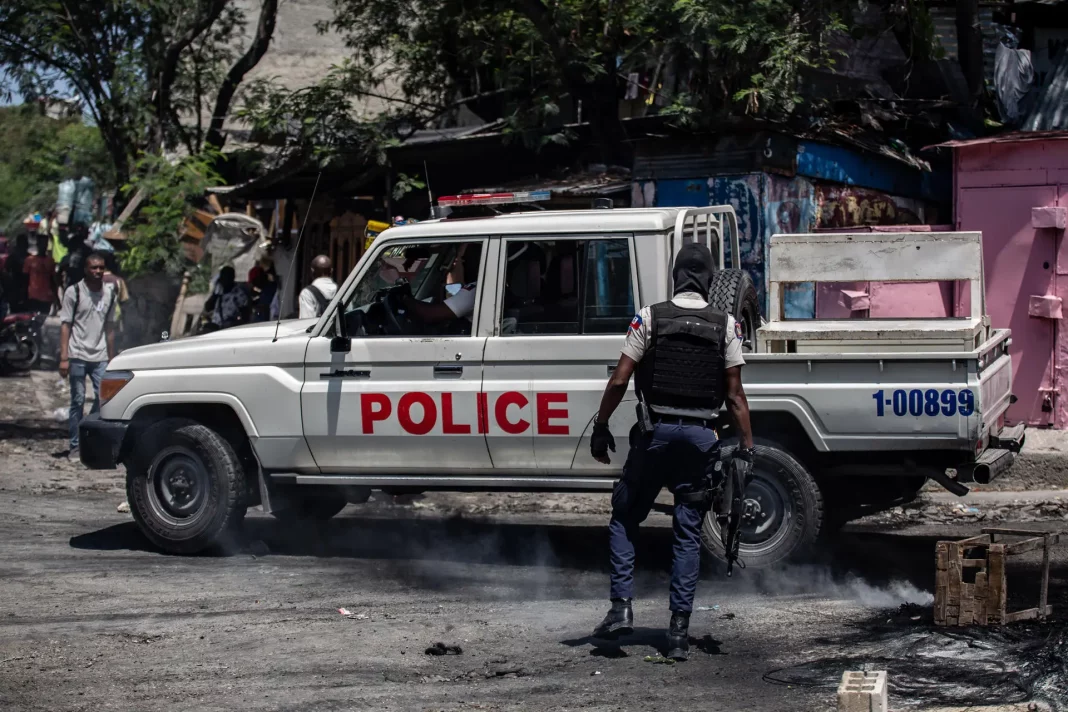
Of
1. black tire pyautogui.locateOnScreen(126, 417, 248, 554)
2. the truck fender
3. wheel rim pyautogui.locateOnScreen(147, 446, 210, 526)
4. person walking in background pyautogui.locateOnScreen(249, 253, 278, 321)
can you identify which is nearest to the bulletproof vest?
the truck fender

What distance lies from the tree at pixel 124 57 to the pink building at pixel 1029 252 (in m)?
10.2

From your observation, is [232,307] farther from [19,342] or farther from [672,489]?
[672,489]

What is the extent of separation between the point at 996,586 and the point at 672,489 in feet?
4.93

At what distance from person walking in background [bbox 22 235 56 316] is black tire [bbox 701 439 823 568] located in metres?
13.8

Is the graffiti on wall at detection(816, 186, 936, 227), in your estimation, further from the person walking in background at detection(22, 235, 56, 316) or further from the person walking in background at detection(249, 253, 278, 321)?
the person walking in background at detection(22, 235, 56, 316)

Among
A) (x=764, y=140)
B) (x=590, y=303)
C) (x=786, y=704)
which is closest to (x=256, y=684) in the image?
(x=786, y=704)

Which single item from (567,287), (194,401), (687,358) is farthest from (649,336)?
(194,401)

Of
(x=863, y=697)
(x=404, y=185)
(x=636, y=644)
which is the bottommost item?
(x=636, y=644)

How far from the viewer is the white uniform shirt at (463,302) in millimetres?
7109

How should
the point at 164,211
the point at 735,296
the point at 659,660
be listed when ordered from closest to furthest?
the point at 659,660
the point at 735,296
the point at 164,211

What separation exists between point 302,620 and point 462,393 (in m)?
1.59

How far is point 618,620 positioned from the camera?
18.3 ft

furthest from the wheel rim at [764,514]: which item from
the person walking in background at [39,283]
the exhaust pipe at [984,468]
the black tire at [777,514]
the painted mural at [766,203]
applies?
the person walking in background at [39,283]

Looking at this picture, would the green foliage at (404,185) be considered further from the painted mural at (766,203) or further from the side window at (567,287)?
the side window at (567,287)
